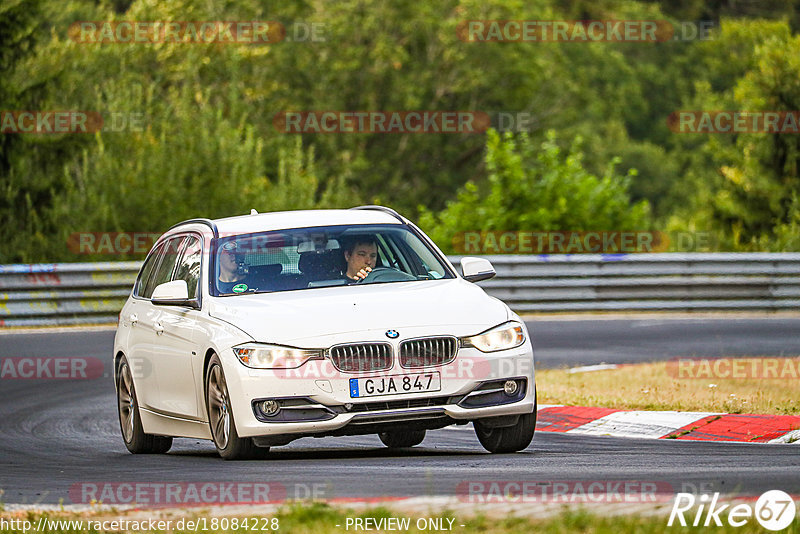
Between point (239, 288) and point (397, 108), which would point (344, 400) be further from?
point (397, 108)

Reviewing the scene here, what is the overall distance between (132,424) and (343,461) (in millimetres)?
2420

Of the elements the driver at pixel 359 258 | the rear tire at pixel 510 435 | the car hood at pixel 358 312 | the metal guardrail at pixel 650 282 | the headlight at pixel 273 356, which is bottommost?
the metal guardrail at pixel 650 282

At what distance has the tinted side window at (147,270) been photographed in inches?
465

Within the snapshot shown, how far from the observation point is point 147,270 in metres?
12.0

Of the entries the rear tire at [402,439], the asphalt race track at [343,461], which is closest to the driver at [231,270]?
the asphalt race track at [343,461]

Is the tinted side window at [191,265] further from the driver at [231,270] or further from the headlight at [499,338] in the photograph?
the headlight at [499,338]

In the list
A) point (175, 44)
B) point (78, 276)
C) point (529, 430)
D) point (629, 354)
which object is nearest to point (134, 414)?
point (529, 430)

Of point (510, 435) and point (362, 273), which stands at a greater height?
point (362, 273)

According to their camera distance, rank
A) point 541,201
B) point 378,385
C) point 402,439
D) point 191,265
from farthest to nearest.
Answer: point 541,201, point 402,439, point 191,265, point 378,385

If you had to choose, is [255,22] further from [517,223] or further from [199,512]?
[199,512]

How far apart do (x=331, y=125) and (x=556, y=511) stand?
48.6 metres

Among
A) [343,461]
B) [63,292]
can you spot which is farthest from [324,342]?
[63,292]

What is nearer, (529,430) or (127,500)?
→ (127,500)

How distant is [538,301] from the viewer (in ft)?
80.3
